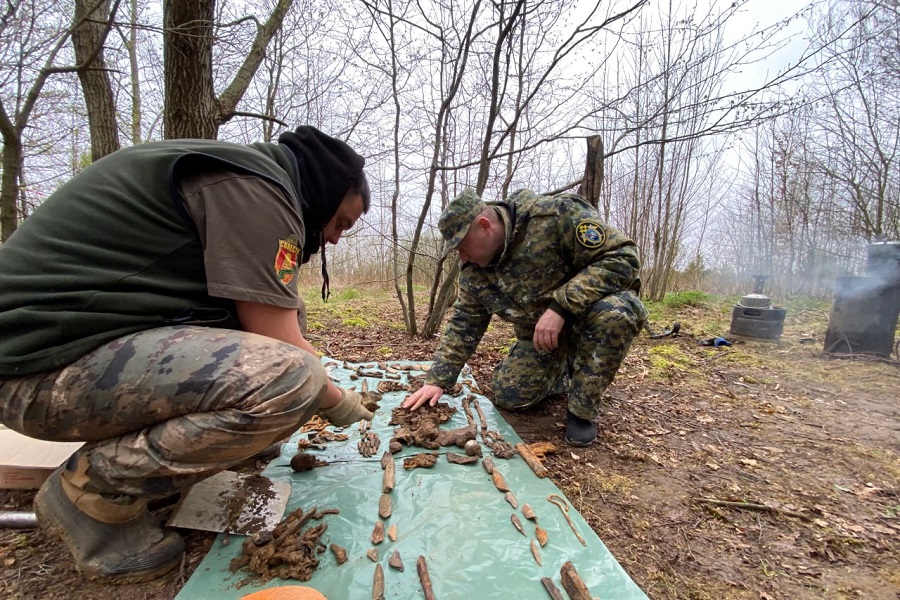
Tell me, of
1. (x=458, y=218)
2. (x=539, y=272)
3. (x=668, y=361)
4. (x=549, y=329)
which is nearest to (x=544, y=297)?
(x=539, y=272)

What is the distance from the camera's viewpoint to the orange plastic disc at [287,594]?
1.09 metres

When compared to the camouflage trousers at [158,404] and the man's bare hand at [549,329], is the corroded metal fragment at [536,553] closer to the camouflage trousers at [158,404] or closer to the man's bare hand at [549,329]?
the camouflage trousers at [158,404]

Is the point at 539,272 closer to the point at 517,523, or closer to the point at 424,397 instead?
the point at 424,397

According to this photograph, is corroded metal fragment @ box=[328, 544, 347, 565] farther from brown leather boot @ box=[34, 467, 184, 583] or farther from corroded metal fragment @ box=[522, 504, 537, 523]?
corroded metal fragment @ box=[522, 504, 537, 523]

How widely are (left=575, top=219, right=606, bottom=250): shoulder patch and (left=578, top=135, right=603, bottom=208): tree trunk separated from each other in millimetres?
1315

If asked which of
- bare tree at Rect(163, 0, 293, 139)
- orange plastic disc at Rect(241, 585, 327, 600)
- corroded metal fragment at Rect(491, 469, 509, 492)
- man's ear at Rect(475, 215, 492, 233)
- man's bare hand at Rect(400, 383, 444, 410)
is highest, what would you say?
bare tree at Rect(163, 0, 293, 139)

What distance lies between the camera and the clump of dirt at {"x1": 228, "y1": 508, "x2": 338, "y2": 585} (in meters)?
1.22

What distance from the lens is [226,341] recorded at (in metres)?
1.23

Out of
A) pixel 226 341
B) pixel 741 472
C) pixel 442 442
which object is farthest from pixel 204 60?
pixel 741 472

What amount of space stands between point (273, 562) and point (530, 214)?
209 centimetres

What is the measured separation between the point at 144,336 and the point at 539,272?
77.3 inches

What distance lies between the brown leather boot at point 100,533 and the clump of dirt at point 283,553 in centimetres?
25

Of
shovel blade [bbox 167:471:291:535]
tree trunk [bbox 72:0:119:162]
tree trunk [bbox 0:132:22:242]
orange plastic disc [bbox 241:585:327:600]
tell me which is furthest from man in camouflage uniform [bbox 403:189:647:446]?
tree trunk [bbox 72:0:119:162]

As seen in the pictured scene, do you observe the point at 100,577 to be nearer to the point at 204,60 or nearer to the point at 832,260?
the point at 204,60
